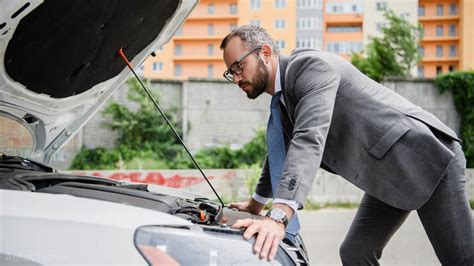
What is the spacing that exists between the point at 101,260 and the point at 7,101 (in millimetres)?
1879

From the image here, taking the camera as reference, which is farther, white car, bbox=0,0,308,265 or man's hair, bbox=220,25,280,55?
man's hair, bbox=220,25,280,55

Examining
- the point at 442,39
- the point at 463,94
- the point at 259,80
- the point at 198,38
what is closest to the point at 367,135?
the point at 259,80

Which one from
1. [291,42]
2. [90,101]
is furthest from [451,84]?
[291,42]

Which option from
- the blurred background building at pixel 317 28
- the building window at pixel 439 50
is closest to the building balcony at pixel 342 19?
the blurred background building at pixel 317 28

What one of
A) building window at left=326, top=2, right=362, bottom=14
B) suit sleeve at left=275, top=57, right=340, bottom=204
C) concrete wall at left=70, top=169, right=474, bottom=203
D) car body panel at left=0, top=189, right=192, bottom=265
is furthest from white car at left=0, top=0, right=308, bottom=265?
building window at left=326, top=2, right=362, bottom=14

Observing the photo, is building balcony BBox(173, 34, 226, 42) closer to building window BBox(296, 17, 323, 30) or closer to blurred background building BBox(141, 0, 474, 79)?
blurred background building BBox(141, 0, 474, 79)

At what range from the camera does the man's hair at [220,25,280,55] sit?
219cm

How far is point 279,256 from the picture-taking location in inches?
70.2

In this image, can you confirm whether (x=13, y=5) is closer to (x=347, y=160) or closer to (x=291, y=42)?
(x=347, y=160)

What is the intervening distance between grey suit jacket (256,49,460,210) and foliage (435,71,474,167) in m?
14.4

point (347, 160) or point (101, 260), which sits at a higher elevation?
point (347, 160)

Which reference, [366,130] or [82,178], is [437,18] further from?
[82,178]

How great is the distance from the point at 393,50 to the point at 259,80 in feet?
79.2

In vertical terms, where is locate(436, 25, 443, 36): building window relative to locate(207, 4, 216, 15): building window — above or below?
below
